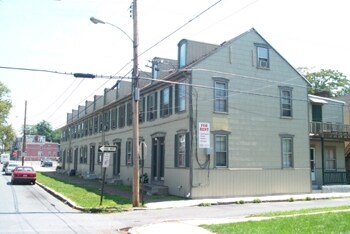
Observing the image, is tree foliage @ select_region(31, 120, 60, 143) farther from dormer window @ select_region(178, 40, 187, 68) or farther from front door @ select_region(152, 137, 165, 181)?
dormer window @ select_region(178, 40, 187, 68)

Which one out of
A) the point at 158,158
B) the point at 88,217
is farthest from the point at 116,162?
the point at 88,217

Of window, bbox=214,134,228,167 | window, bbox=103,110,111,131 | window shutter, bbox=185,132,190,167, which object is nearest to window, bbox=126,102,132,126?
window, bbox=103,110,111,131

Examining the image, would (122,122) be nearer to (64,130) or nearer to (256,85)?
(256,85)

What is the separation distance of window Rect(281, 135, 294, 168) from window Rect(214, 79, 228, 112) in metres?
4.64

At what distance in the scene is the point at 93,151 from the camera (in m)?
42.5

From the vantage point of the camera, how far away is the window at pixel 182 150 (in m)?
21.7

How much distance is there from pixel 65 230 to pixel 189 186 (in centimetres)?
1027

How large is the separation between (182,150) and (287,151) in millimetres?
7086

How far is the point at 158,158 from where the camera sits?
25578mm

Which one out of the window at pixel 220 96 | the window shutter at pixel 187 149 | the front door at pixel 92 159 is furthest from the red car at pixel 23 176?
the window at pixel 220 96

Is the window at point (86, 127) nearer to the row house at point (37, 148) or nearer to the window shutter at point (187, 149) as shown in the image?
the window shutter at point (187, 149)

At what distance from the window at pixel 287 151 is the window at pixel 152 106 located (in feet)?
27.6

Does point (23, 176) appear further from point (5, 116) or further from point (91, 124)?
point (5, 116)

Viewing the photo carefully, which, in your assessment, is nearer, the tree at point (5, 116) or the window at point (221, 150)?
the window at point (221, 150)
